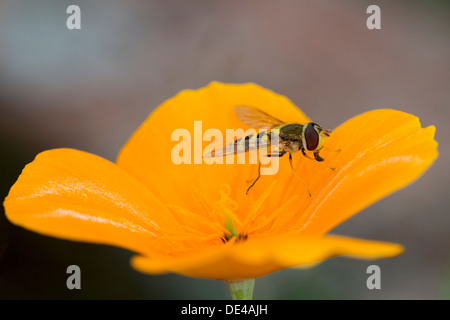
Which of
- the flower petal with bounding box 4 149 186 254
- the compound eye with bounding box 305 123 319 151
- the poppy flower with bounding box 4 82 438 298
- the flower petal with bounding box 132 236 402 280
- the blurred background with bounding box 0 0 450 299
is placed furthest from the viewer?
the blurred background with bounding box 0 0 450 299

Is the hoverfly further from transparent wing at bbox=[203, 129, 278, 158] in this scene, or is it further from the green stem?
the green stem

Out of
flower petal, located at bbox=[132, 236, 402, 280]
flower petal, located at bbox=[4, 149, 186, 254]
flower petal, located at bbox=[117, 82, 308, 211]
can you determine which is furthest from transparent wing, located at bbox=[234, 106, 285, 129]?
flower petal, located at bbox=[132, 236, 402, 280]

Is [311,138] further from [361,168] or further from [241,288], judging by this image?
[241,288]

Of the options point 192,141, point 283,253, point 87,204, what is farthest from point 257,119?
point 283,253

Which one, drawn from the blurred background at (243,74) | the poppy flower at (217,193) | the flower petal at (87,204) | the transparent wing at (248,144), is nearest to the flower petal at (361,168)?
the poppy flower at (217,193)

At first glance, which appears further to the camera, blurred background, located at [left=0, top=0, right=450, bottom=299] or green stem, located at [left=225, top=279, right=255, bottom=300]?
blurred background, located at [left=0, top=0, right=450, bottom=299]

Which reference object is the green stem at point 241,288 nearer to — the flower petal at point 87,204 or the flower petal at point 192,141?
the flower petal at point 87,204
